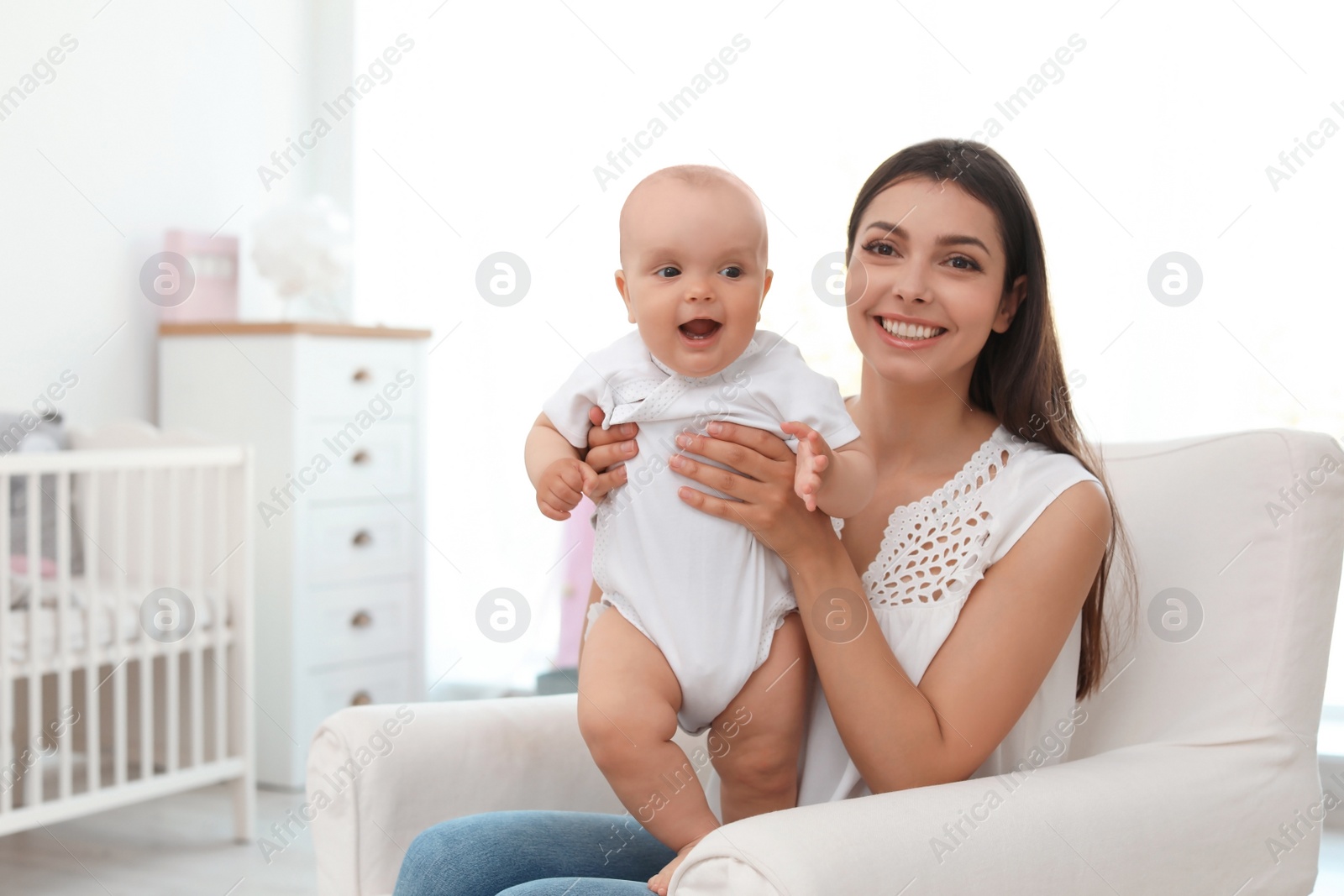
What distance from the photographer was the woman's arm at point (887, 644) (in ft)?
3.92

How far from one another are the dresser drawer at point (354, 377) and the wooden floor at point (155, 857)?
1.17 meters

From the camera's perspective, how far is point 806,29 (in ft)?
11.5

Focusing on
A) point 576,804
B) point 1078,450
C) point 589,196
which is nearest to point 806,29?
point 589,196

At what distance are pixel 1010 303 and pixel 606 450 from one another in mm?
524

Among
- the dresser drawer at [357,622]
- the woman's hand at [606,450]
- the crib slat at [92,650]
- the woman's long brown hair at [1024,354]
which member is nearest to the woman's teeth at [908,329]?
the woman's long brown hair at [1024,354]

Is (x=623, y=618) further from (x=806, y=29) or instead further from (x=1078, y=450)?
(x=806, y=29)

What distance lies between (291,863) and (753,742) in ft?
6.58

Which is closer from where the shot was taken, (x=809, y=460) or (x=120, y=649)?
(x=809, y=460)

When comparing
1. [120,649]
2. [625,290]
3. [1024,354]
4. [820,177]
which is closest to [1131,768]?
[1024,354]

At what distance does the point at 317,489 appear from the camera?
3410 mm

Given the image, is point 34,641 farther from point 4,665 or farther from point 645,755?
point 645,755

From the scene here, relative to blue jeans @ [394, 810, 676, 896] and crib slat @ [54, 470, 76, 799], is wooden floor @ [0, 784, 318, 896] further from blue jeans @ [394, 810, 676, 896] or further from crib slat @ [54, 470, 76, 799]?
blue jeans @ [394, 810, 676, 896]

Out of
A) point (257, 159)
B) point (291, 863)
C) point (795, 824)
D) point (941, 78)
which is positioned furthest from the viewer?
point (257, 159)

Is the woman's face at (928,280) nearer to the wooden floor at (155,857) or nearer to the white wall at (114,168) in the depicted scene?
the wooden floor at (155,857)
